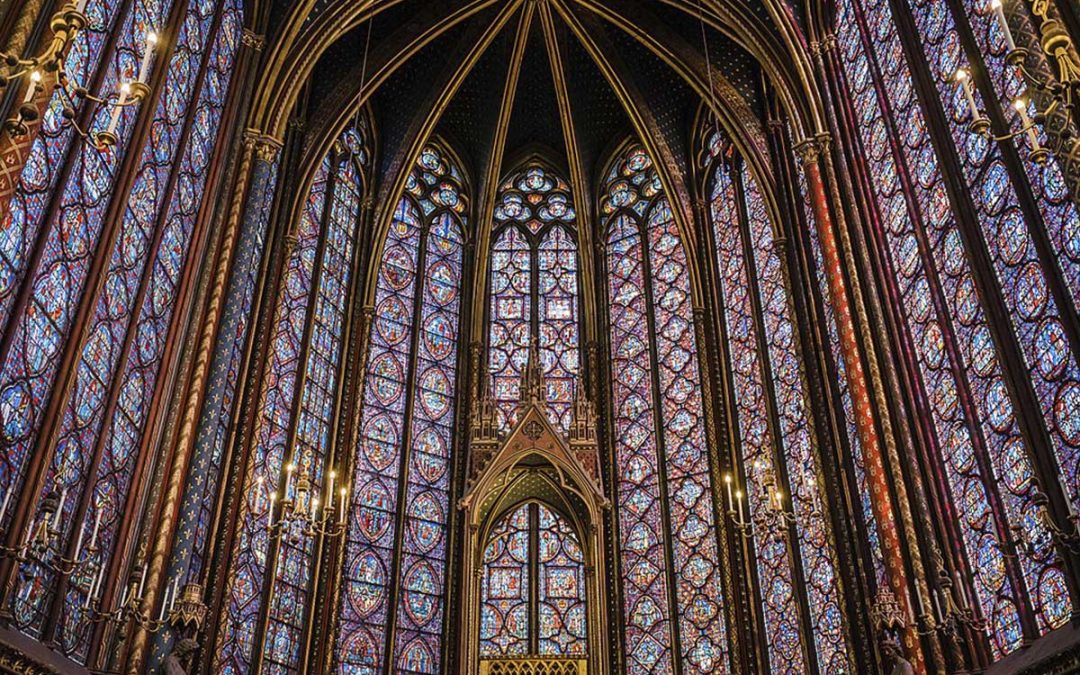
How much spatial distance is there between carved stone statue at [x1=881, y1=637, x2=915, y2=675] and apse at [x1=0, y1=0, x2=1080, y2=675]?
0.70ft

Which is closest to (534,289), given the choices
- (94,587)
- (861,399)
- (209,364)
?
(209,364)

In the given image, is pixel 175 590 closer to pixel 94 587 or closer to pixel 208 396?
pixel 94 587

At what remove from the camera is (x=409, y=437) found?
18219 millimetres

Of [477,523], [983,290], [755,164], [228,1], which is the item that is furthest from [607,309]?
[983,290]

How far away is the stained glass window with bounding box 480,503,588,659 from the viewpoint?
16.5 meters

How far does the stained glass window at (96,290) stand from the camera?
930 centimetres

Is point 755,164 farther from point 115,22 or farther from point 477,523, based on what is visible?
point 115,22

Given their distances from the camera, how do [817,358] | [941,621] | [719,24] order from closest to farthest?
[941,621], [817,358], [719,24]

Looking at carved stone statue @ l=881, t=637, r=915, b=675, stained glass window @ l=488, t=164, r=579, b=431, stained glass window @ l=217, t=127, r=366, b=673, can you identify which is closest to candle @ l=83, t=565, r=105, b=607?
stained glass window @ l=217, t=127, r=366, b=673

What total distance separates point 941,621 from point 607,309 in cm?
1042

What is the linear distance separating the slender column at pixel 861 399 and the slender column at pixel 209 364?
792cm

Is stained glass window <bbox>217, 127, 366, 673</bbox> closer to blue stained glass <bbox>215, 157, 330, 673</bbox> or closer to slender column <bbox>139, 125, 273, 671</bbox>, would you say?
blue stained glass <bbox>215, 157, 330, 673</bbox>

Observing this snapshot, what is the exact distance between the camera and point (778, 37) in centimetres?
1645

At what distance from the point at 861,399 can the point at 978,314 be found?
2.22m
